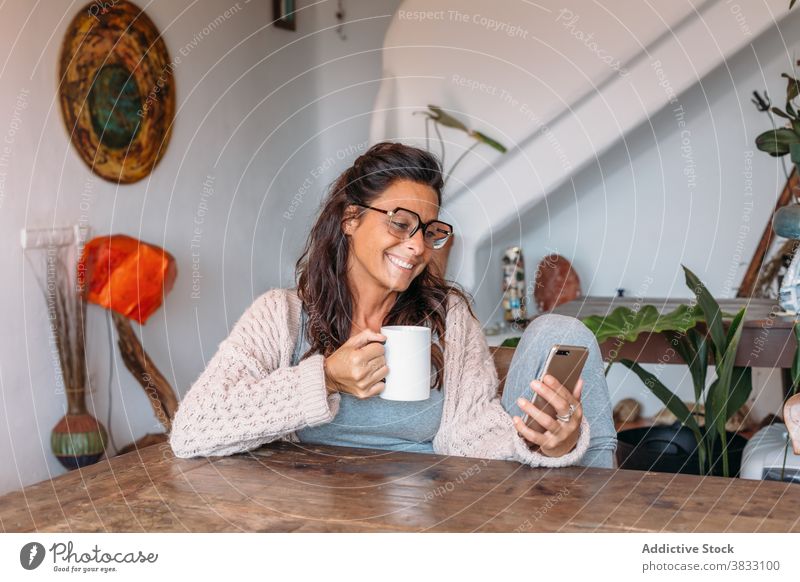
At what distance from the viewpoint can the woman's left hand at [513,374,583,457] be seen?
96 cm

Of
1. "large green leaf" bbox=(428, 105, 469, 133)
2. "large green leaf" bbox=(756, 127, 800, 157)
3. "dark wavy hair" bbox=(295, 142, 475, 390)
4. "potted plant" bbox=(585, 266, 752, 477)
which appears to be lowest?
"potted plant" bbox=(585, 266, 752, 477)

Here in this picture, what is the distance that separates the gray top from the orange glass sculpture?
101 cm

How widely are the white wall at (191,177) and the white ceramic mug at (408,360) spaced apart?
4.25ft

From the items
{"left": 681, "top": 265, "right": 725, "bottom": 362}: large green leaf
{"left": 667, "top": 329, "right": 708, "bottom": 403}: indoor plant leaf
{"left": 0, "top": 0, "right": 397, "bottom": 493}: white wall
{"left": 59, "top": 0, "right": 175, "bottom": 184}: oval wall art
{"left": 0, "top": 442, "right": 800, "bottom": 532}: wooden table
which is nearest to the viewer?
{"left": 0, "top": 442, "right": 800, "bottom": 532}: wooden table

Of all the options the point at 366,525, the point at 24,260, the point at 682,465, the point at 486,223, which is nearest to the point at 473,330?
the point at 366,525

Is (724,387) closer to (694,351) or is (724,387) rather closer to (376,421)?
(694,351)

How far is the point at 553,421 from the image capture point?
979 millimetres

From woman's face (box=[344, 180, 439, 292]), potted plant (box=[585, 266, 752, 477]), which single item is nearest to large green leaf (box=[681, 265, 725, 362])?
potted plant (box=[585, 266, 752, 477])

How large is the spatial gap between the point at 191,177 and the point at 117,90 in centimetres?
35

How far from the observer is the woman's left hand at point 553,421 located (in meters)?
0.96

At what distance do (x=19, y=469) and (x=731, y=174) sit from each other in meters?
2.65

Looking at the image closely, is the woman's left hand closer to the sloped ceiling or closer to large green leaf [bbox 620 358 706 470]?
large green leaf [bbox 620 358 706 470]

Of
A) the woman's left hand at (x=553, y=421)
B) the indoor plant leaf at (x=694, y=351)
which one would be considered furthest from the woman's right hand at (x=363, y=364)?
the indoor plant leaf at (x=694, y=351)

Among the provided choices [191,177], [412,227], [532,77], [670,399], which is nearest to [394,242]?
[412,227]
